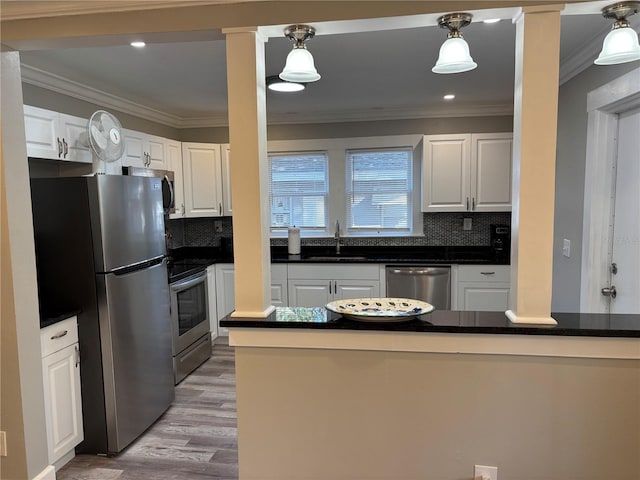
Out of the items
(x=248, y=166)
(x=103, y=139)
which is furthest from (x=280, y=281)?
(x=248, y=166)

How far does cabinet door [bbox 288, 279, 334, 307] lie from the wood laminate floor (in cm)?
116

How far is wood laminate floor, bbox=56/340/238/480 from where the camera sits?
91.7 inches

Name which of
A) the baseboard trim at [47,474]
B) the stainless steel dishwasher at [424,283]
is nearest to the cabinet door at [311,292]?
the stainless steel dishwasher at [424,283]

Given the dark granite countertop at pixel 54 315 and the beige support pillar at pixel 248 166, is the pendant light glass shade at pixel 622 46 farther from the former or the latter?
the dark granite countertop at pixel 54 315

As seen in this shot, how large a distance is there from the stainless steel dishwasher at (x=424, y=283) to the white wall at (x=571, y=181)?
37.6 inches

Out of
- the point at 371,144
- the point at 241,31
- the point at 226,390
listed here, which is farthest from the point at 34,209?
the point at 371,144

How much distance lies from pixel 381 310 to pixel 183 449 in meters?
1.63

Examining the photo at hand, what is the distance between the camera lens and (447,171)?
13.5 ft

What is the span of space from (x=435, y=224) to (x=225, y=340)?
2620mm

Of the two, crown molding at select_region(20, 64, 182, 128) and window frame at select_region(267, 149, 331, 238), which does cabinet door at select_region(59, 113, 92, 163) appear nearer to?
crown molding at select_region(20, 64, 182, 128)

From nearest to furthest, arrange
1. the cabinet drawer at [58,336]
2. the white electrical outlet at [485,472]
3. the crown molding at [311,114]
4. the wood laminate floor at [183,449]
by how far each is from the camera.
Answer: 1. the white electrical outlet at [485,472]
2. the cabinet drawer at [58,336]
3. the wood laminate floor at [183,449]
4. the crown molding at [311,114]

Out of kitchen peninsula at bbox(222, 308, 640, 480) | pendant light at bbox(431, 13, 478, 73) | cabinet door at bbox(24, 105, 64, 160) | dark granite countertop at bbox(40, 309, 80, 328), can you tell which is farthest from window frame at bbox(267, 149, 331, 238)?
pendant light at bbox(431, 13, 478, 73)

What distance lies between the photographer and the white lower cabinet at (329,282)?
405 cm

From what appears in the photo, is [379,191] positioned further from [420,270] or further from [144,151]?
[144,151]
